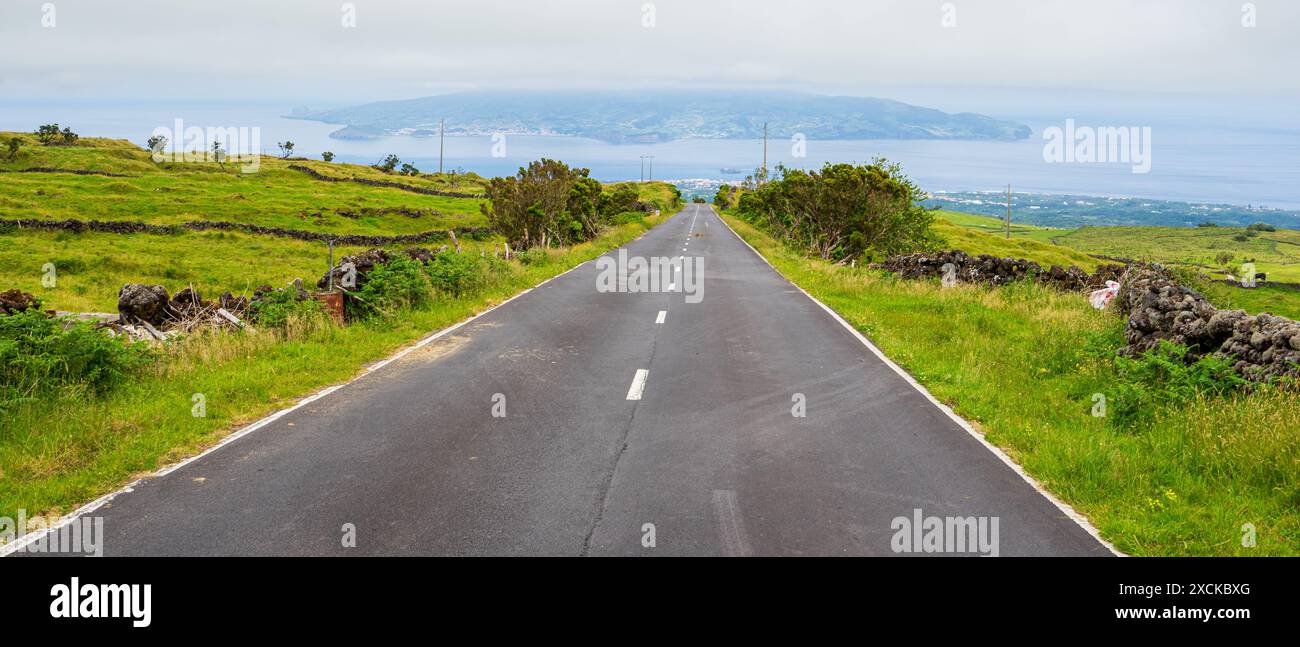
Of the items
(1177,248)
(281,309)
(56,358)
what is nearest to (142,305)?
(281,309)

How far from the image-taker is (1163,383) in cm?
939

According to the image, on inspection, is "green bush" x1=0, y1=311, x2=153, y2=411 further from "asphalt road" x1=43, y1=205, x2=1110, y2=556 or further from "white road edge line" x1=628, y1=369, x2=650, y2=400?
"white road edge line" x1=628, y1=369, x2=650, y2=400

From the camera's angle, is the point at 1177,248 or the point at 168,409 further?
the point at 1177,248

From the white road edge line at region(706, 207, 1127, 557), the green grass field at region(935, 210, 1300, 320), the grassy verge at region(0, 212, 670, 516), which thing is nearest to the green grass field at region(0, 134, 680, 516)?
the grassy verge at region(0, 212, 670, 516)

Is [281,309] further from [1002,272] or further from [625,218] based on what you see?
[625,218]

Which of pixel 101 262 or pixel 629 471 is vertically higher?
pixel 101 262

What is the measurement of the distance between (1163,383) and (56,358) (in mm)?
13022

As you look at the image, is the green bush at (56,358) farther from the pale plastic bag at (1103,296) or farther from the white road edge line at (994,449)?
the pale plastic bag at (1103,296)

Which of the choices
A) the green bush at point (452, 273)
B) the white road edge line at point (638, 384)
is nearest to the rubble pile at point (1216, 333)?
the white road edge line at point (638, 384)

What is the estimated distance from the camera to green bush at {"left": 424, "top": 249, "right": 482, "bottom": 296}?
18.7m
